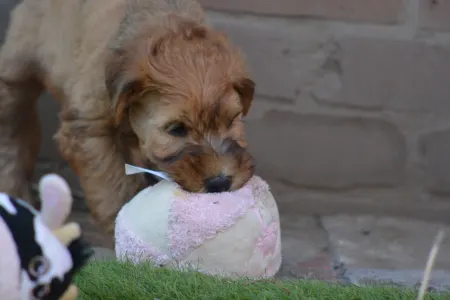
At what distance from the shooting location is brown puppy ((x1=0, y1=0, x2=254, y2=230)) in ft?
7.43

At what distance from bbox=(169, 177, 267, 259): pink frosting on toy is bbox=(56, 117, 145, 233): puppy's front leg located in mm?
526

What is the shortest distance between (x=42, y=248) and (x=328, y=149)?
268 centimetres

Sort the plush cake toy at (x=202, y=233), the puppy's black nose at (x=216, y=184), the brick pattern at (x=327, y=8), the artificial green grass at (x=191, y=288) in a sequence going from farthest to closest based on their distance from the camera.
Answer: the brick pattern at (x=327, y=8), the puppy's black nose at (x=216, y=184), the plush cake toy at (x=202, y=233), the artificial green grass at (x=191, y=288)

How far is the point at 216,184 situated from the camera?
2.15 metres

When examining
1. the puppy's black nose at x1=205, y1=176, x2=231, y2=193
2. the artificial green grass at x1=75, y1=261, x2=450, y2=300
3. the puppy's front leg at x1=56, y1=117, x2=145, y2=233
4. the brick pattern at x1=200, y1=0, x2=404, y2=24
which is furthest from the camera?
the brick pattern at x1=200, y1=0, x2=404, y2=24

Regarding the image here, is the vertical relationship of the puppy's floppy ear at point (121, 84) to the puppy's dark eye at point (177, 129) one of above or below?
above

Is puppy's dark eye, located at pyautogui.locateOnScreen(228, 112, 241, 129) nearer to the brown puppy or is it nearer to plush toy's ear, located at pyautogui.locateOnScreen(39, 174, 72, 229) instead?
the brown puppy

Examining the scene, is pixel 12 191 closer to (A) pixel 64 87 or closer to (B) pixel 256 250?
(A) pixel 64 87

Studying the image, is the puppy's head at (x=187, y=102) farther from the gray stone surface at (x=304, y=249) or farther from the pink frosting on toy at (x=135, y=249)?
the gray stone surface at (x=304, y=249)

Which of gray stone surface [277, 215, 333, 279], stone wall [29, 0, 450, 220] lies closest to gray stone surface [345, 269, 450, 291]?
gray stone surface [277, 215, 333, 279]

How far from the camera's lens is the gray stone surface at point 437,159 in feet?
11.7

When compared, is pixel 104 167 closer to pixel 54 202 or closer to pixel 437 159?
pixel 54 202

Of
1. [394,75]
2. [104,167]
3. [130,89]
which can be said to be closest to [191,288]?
[130,89]

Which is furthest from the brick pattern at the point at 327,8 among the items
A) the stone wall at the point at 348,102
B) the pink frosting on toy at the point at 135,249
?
the pink frosting on toy at the point at 135,249
